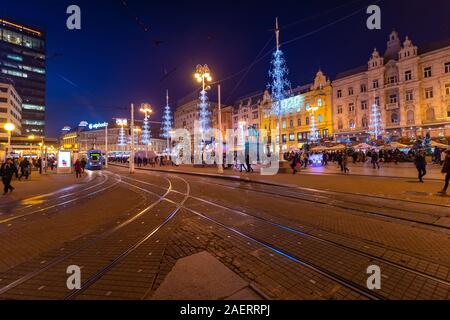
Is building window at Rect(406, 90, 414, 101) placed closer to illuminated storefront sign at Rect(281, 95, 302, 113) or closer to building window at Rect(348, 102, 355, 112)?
building window at Rect(348, 102, 355, 112)

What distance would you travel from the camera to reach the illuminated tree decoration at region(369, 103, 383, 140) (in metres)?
41.3

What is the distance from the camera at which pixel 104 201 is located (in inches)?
404

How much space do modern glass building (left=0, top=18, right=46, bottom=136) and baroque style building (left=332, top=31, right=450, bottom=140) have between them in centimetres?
10600

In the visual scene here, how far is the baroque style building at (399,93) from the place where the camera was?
3794 centimetres

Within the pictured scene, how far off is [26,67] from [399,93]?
119268mm

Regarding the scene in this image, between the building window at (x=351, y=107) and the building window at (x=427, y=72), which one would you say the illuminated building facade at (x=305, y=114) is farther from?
the building window at (x=427, y=72)

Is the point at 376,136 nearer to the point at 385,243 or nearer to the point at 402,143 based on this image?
the point at 402,143

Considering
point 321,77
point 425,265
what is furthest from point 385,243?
point 321,77

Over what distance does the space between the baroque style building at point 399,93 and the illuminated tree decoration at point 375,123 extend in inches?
11.8

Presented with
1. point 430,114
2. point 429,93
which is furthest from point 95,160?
point 429,93

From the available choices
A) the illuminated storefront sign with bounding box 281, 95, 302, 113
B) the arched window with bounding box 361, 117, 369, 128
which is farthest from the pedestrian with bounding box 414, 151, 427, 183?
the illuminated storefront sign with bounding box 281, 95, 302, 113

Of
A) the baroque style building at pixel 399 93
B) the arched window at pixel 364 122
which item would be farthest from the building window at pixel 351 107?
the arched window at pixel 364 122

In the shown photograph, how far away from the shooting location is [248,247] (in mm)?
4672
